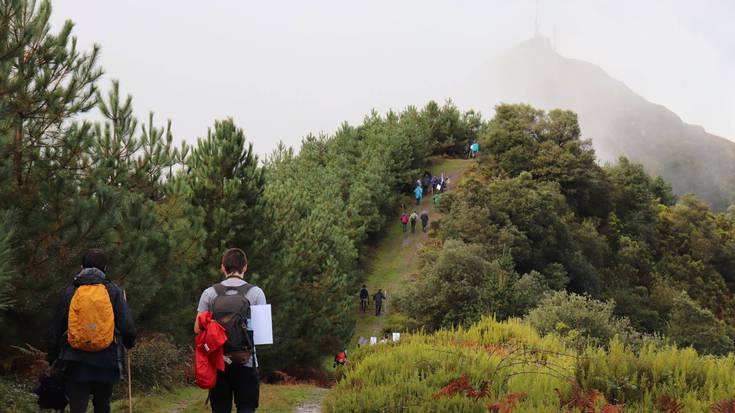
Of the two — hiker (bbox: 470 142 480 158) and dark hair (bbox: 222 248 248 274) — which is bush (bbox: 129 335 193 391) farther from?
hiker (bbox: 470 142 480 158)

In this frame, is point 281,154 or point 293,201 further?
point 281,154

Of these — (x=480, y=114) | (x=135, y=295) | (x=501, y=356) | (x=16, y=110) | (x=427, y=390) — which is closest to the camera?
(x=427, y=390)

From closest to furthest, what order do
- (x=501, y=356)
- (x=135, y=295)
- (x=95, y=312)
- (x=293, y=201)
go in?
(x=95, y=312)
(x=501, y=356)
(x=135, y=295)
(x=293, y=201)

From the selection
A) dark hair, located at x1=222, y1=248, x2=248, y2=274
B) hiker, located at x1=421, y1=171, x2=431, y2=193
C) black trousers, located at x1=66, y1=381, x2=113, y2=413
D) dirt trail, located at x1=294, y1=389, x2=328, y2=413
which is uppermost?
hiker, located at x1=421, y1=171, x2=431, y2=193

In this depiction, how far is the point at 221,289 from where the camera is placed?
6.61 metres

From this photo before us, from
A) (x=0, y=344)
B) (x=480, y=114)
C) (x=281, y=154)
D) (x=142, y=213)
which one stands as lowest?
(x=0, y=344)

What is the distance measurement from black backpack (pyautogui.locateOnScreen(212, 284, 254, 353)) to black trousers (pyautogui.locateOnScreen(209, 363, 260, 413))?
0.85ft

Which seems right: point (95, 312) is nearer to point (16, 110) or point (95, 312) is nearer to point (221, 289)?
point (221, 289)

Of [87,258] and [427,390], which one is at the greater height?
[87,258]

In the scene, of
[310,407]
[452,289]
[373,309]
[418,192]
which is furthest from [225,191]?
[418,192]

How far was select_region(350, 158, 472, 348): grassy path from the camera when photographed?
41.1m

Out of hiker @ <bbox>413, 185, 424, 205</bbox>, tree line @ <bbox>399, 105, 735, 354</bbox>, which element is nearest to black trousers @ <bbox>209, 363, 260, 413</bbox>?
tree line @ <bbox>399, 105, 735, 354</bbox>

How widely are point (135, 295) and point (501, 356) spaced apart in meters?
6.26

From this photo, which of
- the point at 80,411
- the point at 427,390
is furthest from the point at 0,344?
the point at 427,390
